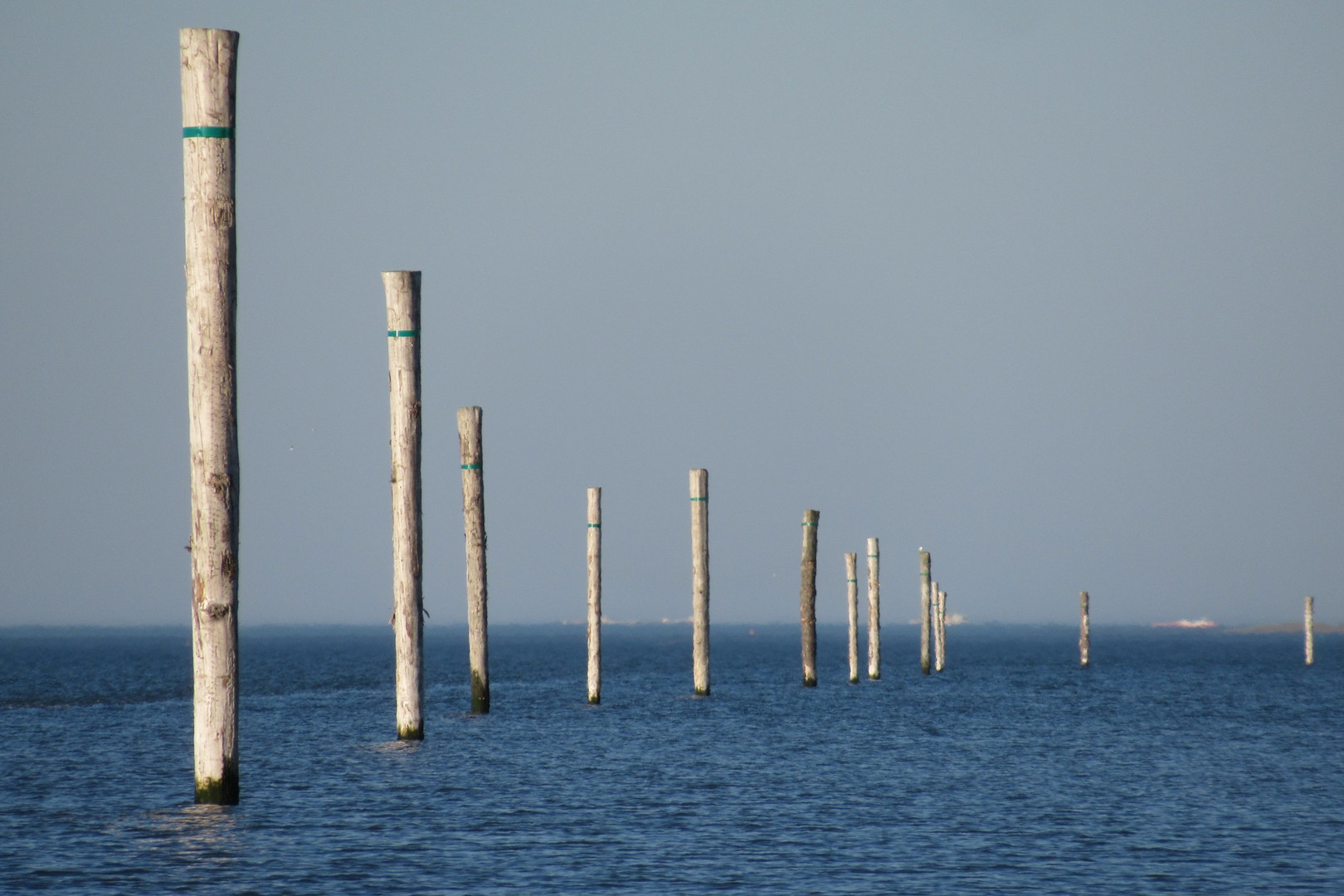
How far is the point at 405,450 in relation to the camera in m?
20.4

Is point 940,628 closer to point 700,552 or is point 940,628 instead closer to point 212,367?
point 700,552

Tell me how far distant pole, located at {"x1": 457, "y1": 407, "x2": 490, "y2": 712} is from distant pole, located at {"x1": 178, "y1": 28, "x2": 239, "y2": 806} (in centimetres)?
1254

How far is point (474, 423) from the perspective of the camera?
25750 mm

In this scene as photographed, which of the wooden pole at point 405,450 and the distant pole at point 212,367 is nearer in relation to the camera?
the distant pole at point 212,367

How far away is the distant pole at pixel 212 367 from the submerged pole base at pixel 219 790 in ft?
1.11

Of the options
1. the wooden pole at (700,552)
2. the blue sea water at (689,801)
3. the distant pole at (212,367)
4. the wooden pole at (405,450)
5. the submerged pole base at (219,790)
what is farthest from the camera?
the wooden pole at (700,552)

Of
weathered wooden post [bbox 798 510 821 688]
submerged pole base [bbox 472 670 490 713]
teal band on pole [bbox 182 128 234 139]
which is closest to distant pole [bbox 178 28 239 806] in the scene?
teal band on pole [bbox 182 128 234 139]

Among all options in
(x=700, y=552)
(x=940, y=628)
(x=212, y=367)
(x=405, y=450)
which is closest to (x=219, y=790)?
(x=212, y=367)

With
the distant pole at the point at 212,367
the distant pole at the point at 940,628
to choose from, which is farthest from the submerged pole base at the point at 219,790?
the distant pole at the point at 940,628

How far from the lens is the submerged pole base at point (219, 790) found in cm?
1323

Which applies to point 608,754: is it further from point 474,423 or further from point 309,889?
point 309,889

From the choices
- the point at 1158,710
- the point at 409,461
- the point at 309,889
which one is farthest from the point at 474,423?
the point at 1158,710

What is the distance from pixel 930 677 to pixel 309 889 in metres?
40.4

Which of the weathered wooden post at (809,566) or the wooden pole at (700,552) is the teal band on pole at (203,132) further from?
the weathered wooden post at (809,566)
